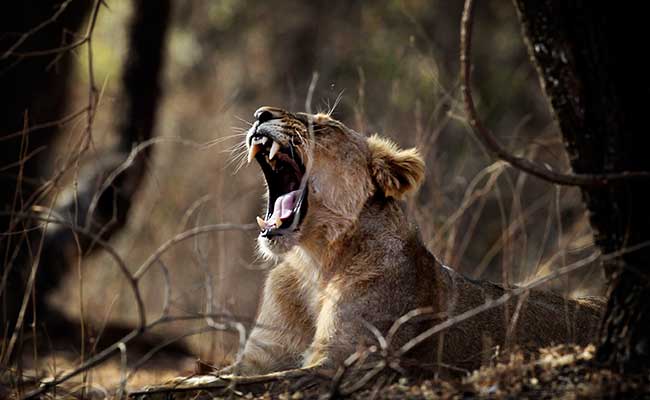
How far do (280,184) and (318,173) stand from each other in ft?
0.84

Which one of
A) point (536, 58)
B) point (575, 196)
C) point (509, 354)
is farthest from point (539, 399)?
point (575, 196)

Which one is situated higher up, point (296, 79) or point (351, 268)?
point (296, 79)

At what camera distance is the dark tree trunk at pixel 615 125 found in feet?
10.3

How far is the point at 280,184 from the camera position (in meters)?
4.69

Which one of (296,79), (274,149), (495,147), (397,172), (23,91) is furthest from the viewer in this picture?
(296,79)

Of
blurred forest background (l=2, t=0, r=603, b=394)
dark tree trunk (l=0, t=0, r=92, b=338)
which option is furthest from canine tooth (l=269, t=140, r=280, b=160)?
blurred forest background (l=2, t=0, r=603, b=394)

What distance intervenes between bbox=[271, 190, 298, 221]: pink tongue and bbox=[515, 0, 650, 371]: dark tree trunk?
1624mm

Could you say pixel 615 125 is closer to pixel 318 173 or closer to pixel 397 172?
pixel 397 172

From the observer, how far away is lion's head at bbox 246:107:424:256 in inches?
172

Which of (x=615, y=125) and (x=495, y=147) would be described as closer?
(x=495, y=147)

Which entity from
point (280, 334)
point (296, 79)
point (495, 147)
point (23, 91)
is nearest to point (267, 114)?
point (280, 334)

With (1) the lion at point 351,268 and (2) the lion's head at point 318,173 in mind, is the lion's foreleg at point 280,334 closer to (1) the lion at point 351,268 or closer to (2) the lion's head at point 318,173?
(1) the lion at point 351,268

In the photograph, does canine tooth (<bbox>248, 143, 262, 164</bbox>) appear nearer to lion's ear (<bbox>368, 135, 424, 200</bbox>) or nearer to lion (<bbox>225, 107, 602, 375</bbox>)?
lion (<bbox>225, 107, 602, 375</bbox>)

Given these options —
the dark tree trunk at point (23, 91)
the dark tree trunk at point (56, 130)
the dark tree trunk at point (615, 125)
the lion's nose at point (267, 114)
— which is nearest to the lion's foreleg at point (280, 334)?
the lion's nose at point (267, 114)
